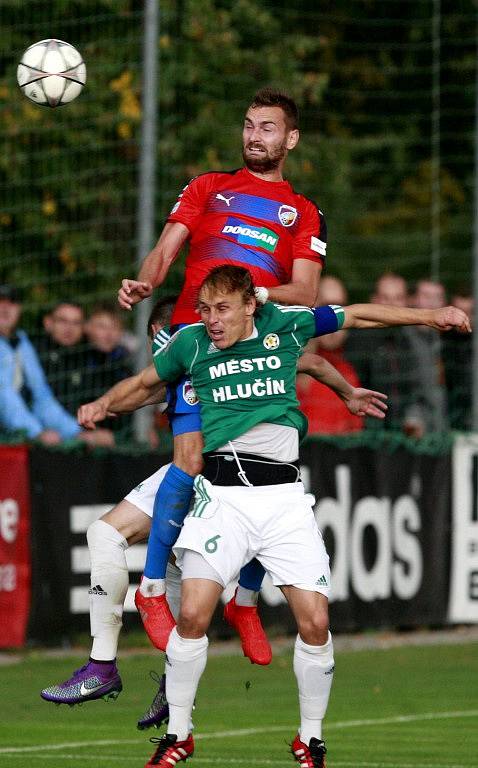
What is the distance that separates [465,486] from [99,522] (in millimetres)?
7153

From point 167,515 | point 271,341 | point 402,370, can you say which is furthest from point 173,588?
point 402,370

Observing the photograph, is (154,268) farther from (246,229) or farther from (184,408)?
(184,408)

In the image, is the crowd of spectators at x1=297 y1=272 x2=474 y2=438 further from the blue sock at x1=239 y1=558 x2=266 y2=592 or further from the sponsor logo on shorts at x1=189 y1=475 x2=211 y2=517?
the sponsor logo on shorts at x1=189 y1=475 x2=211 y2=517

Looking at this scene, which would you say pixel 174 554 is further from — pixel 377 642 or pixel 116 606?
pixel 377 642

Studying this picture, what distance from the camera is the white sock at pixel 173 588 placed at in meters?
10.6

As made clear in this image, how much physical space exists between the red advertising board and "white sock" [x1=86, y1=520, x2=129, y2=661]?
4.10 m

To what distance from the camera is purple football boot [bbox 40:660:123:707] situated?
10094mm

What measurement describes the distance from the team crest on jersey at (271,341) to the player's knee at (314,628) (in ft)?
4.40

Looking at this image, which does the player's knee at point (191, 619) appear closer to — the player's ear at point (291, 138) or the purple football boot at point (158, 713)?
the purple football boot at point (158, 713)

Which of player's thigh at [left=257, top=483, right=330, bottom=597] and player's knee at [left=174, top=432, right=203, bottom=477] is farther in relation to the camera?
player's knee at [left=174, top=432, right=203, bottom=477]

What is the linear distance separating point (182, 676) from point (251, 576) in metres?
0.92

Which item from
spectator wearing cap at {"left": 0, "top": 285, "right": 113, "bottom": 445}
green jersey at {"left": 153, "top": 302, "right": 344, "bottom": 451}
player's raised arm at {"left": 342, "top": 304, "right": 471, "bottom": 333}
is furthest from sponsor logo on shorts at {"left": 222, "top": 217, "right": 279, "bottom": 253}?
spectator wearing cap at {"left": 0, "top": 285, "right": 113, "bottom": 445}

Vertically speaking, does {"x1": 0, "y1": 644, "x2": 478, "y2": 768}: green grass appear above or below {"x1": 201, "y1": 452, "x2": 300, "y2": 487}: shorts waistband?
below

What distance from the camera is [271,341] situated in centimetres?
971
